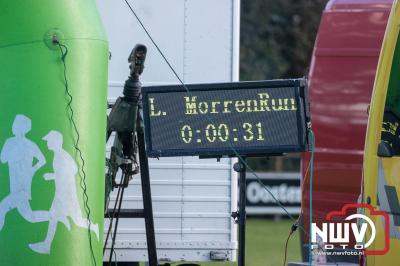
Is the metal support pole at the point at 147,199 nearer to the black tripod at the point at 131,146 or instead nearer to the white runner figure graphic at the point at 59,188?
the black tripod at the point at 131,146

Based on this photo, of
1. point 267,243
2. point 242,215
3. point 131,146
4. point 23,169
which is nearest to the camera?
point 23,169

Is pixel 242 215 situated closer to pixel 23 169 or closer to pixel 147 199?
pixel 147 199

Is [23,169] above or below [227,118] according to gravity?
below

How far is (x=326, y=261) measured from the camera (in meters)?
9.91

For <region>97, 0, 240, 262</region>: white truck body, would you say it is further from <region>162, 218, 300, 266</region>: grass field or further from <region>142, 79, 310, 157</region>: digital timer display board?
<region>162, 218, 300, 266</region>: grass field

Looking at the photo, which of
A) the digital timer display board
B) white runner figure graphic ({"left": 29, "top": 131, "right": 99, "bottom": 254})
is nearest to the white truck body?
the digital timer display board

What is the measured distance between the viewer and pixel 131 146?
9992mm

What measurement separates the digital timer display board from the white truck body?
5.97 feet

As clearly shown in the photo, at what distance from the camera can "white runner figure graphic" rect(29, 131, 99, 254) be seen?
8406mm

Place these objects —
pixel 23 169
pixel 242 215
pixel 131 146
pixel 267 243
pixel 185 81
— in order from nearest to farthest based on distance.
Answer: pixel 23 169
pixel 242 215
pixel 131 146
pixel 185 81
pixel 267 243

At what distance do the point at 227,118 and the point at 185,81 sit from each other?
1940 millimetres

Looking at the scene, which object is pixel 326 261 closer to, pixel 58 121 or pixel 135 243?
pixel 135 243

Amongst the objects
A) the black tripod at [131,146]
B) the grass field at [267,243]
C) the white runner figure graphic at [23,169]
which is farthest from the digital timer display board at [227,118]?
the grass field at [267,243]

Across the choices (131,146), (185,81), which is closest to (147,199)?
(131,146)
